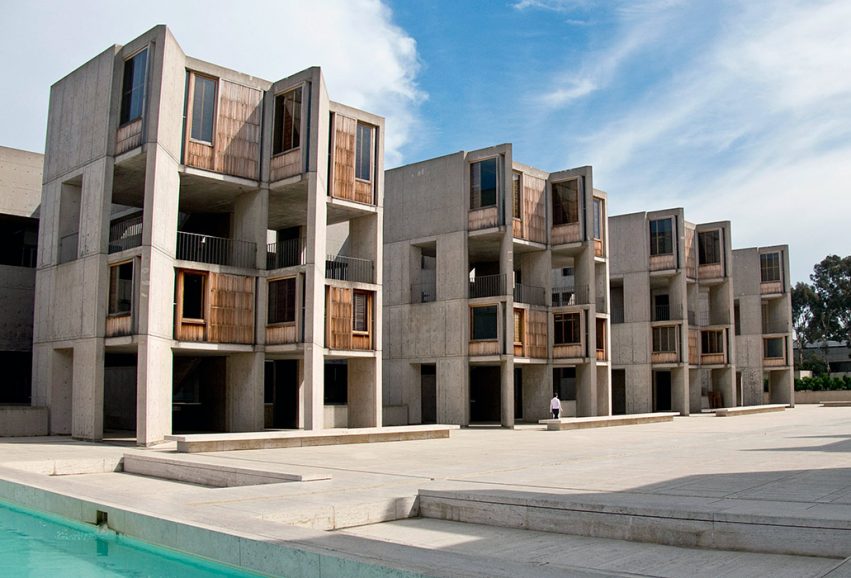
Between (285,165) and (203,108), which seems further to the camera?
(285,165)

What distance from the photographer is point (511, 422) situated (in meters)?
35.2

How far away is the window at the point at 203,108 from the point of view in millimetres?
26969

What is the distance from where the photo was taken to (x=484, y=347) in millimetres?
36312

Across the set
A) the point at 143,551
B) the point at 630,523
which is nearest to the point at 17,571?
the point at 143,551

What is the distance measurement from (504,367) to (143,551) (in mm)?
27424

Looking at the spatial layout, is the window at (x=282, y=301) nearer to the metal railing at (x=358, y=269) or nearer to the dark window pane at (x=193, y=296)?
the dark window pane at (x=193, y=296)

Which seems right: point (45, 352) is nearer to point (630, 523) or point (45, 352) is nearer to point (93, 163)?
point (93, 163)

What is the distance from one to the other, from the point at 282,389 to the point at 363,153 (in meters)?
10.9

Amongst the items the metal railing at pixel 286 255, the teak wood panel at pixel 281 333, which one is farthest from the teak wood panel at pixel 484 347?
the teak wood panel at pixel 281 333

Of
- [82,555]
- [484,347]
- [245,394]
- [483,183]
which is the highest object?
[483,183]

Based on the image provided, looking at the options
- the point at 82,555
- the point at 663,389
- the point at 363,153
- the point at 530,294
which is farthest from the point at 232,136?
the point at 663,389

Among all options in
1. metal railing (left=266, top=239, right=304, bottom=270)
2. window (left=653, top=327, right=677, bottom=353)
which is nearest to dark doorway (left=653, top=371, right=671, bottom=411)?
window (left=653, top=327, right=677, bottom=353)

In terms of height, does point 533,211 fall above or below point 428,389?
above

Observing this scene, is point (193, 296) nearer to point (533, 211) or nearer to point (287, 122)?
point (287, 122)
